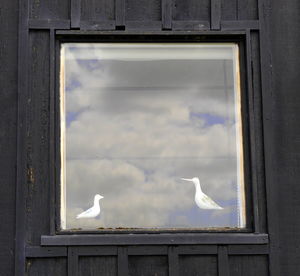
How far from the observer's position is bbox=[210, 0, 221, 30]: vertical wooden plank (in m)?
4.91

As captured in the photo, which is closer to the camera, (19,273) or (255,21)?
(19,273)

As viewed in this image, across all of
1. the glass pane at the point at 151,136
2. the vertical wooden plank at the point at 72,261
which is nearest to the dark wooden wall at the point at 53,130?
the vertical wooden plank at the point at 72,261

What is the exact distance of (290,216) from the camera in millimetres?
4676

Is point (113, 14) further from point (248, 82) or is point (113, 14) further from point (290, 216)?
point (290, 216)

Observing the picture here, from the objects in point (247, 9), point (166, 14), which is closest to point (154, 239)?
point (166, 14)

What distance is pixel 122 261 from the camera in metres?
4.57

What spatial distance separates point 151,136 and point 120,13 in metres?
0.99

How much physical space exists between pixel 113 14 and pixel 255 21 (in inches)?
44.0

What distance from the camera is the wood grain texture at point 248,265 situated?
4.61 meters

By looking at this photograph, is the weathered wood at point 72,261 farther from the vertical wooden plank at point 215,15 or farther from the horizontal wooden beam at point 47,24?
the vertical wooden plank at point 215,15

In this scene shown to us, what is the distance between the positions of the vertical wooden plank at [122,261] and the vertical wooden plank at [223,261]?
68cm

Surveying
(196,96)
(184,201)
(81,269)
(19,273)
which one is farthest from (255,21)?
(19,273)

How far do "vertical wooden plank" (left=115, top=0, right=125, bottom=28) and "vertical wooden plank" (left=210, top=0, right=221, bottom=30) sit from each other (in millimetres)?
694

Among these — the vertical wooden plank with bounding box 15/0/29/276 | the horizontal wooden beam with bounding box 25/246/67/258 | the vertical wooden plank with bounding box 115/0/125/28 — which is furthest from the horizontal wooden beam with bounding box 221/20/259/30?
the horizontal wooden beam with bounding box 25/246/67/258
